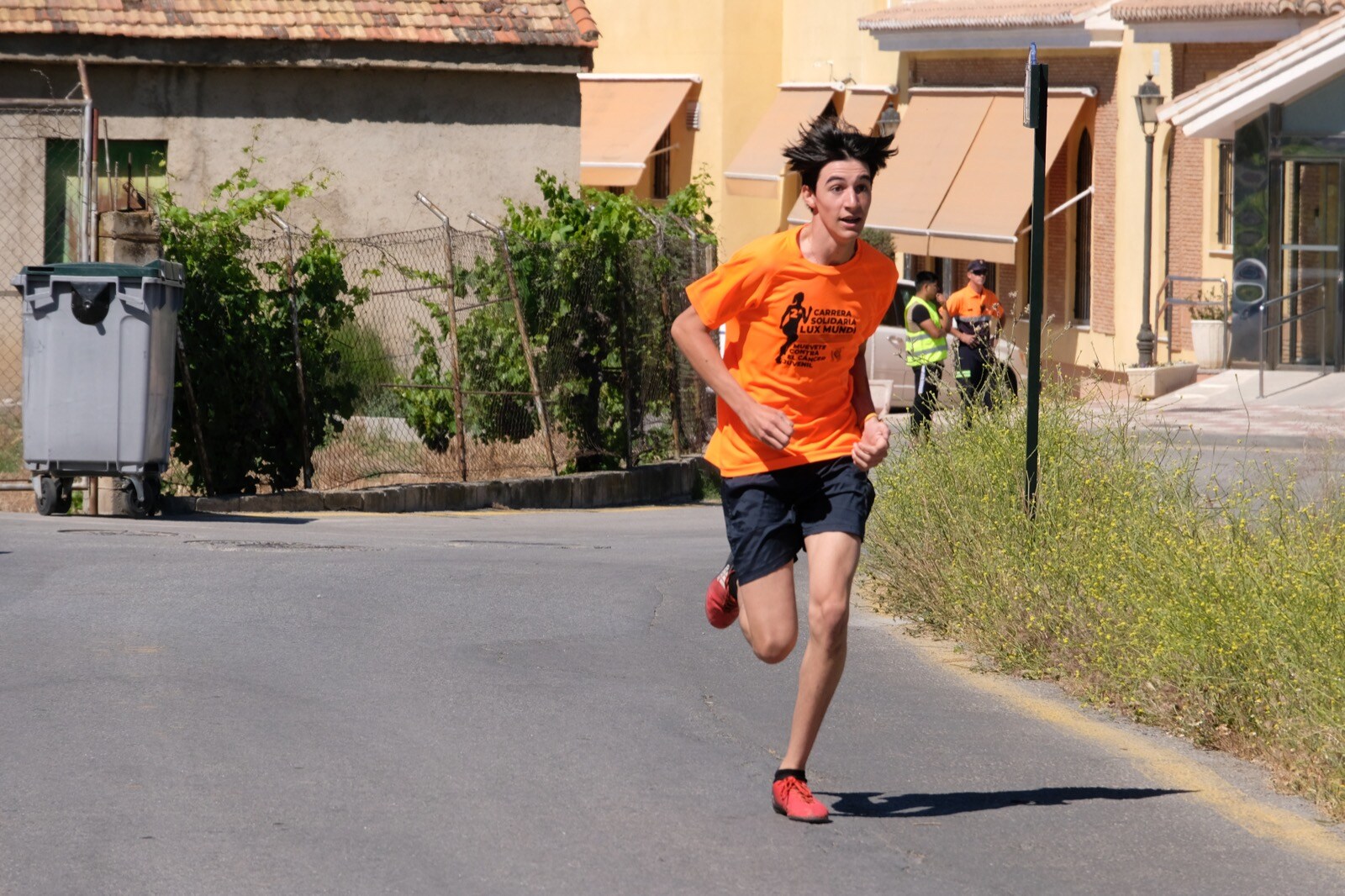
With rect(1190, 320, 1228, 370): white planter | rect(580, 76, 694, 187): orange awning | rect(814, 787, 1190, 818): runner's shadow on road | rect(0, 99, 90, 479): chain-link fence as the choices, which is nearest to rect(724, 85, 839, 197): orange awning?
rect(580, 76, 694, 187): orange awning

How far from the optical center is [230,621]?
8.86m

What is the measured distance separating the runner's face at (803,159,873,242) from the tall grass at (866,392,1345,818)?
1936 millimetres

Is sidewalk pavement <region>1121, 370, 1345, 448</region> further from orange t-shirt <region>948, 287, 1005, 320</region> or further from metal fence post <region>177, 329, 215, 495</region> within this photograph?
metal fence post <region>177, 329, 215, 495</region>

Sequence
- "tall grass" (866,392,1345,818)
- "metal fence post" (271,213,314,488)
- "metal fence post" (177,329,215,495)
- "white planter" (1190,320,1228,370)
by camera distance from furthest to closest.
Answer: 1. "white planter" (1190,320,1228,370)
2. "metal fence post" (271,213,314,488)
3. "metal fence post" (177,329,215,495)
4. "tall grass" (866,392,1345,818)

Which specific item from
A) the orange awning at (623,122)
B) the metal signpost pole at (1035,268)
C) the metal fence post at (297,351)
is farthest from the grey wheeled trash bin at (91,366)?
the orange awning at (623,122)

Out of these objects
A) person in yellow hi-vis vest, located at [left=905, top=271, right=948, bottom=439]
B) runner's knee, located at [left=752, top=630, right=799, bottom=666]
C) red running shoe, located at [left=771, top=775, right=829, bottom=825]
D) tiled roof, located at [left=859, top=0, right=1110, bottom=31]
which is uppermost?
tiled roof, located at [left=859, top=0, right=1110, bottom=31]

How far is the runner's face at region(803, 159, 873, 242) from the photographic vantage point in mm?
5820

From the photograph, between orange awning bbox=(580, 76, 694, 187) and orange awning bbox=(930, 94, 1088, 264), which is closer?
orange awning bbox=(930, 94, 1088, 264)

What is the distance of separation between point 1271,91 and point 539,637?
772 inches

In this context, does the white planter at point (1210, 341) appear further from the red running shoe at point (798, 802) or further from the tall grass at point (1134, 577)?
the red running shoe at point (798, 802)

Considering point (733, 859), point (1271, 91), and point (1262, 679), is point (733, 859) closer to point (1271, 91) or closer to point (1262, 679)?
point (1262, 679)

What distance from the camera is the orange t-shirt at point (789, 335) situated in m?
5.86

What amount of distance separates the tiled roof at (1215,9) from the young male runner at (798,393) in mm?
23131

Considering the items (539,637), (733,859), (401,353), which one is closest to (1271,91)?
(401,353)
